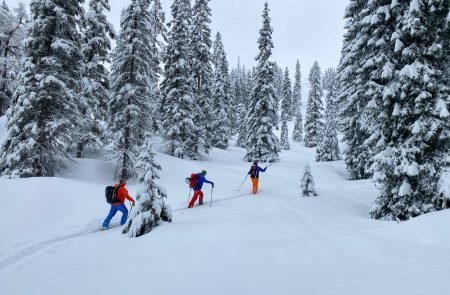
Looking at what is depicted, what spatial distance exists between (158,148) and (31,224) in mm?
23905

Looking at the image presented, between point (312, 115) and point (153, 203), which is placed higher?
point (312, 115)

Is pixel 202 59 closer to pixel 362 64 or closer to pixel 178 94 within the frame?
pixel 178 94

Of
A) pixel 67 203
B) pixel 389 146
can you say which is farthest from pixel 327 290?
pixel 67 203

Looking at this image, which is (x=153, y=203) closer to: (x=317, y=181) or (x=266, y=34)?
(x=317, y=181)

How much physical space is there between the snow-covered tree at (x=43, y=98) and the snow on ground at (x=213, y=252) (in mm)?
3781

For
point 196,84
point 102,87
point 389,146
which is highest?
point 196,84

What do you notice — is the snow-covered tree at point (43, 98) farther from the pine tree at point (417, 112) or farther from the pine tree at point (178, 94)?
the pine tree at point (417, 112)

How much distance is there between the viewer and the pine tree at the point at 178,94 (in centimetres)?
3127

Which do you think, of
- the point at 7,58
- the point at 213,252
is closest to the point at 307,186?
the point at 213,252

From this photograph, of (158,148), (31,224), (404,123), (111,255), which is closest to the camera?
(111,255)

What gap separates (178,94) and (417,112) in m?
23.3

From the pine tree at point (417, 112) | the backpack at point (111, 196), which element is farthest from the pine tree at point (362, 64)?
the backpack at point (111, 196)

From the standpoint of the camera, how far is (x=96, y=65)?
2367 centimetres

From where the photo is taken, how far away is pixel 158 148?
3488 cm
